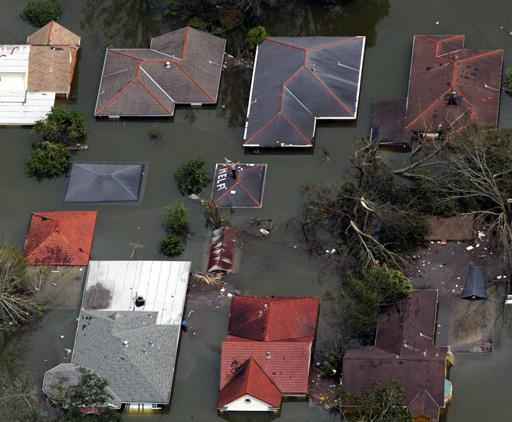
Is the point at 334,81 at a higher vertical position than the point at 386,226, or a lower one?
higher

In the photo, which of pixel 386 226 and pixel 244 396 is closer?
pixel 244 396

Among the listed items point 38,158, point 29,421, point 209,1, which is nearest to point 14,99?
point 38,158

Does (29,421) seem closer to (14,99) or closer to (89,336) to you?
(89,336)

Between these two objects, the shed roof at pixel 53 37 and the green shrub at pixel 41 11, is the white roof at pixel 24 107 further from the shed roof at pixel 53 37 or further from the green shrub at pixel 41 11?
the green shrub at pixel 41 11

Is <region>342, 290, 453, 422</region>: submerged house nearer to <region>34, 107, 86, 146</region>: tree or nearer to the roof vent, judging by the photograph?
the roof vent

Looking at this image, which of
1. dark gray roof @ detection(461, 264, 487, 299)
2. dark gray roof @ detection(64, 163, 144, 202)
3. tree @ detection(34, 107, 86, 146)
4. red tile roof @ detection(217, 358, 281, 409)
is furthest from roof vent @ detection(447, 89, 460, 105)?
tree @ detection(34, 107, 86, 146)

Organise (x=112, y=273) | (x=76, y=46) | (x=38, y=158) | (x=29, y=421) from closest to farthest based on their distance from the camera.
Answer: (x=29, y=421), (x=112, y=273), (x=38, y=158), (x=76, y=46)

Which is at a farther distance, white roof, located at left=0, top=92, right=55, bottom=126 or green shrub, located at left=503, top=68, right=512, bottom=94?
white roof, located at left=0, top=92, right=55, bottom=126
